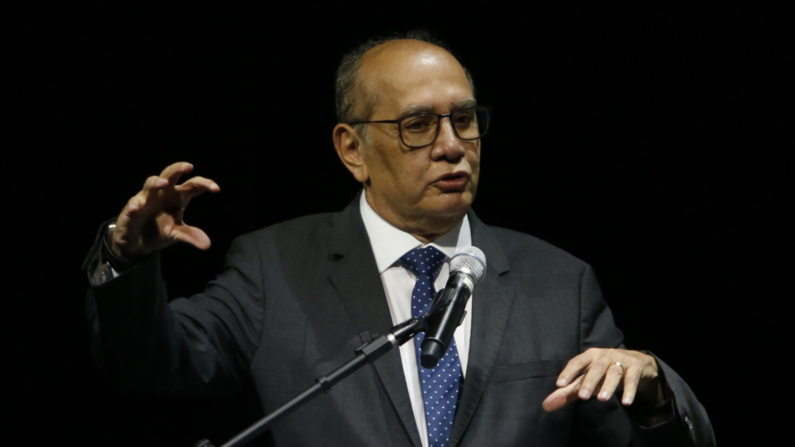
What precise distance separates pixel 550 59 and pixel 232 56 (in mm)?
1111

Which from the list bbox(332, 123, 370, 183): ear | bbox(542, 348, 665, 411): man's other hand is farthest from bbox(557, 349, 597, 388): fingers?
bbox(332, 123, 370, 183): ear

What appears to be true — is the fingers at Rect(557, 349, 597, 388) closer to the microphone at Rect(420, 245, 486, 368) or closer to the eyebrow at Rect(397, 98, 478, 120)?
the microphone at Rect(420, 245, 486, 368)

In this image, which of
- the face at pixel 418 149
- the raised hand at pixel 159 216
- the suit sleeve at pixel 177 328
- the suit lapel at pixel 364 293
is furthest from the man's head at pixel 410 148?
the raised hand at pixel 159 216

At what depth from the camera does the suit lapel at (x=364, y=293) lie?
2.14m

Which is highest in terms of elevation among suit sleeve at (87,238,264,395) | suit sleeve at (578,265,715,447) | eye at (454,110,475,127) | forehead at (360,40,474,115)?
forehead at (360,40,474,115)

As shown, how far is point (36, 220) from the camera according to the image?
8.60ft

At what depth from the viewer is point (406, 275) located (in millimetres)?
2391

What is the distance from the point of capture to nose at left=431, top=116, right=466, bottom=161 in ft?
7.70

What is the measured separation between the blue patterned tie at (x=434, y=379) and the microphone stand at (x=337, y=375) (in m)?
0.58

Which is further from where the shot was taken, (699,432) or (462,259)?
(699,432)

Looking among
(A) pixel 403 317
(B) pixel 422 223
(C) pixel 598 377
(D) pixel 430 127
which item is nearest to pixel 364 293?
(A) pixel 403 317

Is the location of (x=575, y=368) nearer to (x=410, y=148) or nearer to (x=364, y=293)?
(x=364, y=293)

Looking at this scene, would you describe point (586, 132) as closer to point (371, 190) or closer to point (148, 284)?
point (371, 190)

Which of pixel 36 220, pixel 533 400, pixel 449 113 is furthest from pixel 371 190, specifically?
pixel 36 220
